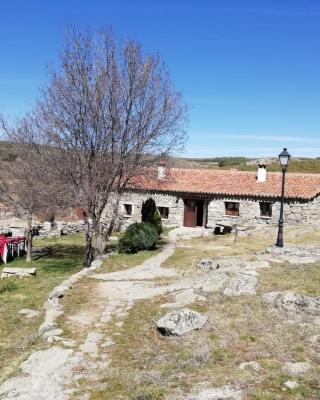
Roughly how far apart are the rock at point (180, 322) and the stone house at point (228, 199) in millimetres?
20344

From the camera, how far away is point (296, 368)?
7609mm

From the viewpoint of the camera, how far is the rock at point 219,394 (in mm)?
6648

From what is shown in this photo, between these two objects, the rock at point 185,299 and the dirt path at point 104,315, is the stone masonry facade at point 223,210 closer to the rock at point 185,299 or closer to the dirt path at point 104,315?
the dirt path at point 104,315

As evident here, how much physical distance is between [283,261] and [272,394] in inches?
361

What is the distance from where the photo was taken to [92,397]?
6.81 m

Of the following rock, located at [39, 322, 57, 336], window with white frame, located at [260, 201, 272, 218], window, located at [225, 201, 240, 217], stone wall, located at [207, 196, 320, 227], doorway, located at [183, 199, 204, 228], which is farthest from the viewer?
doorway, located at [183, 199, 204, 228]

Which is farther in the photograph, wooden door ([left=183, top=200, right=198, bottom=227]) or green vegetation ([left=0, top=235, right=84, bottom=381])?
wooden door ([left=183, top=200, right=198, bottom=227])

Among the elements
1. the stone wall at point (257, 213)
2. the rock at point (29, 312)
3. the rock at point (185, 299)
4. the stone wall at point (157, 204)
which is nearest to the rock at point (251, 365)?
the rock at point (185, 299)

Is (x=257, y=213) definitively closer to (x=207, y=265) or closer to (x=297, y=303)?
(x=207, y=265)

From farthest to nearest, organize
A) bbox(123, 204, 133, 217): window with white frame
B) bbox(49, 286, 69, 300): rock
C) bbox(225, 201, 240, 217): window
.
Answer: bbox(123, 204, 133, 217): window with white frame
bbox(225, 201, 240, 217): window
bbox(49, 286, 69, 300): rock

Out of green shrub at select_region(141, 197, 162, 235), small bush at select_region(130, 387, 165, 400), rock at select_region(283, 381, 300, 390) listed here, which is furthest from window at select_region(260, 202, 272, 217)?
small bush at select_region(130, 387, 165, 400)

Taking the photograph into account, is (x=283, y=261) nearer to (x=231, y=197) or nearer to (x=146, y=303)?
(x=146, y=303)

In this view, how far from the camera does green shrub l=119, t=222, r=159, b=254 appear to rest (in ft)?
66.1

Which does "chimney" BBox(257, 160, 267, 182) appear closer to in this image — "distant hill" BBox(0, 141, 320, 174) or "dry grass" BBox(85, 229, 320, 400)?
"distant hill" BBox(0, 141, 320, 174)
